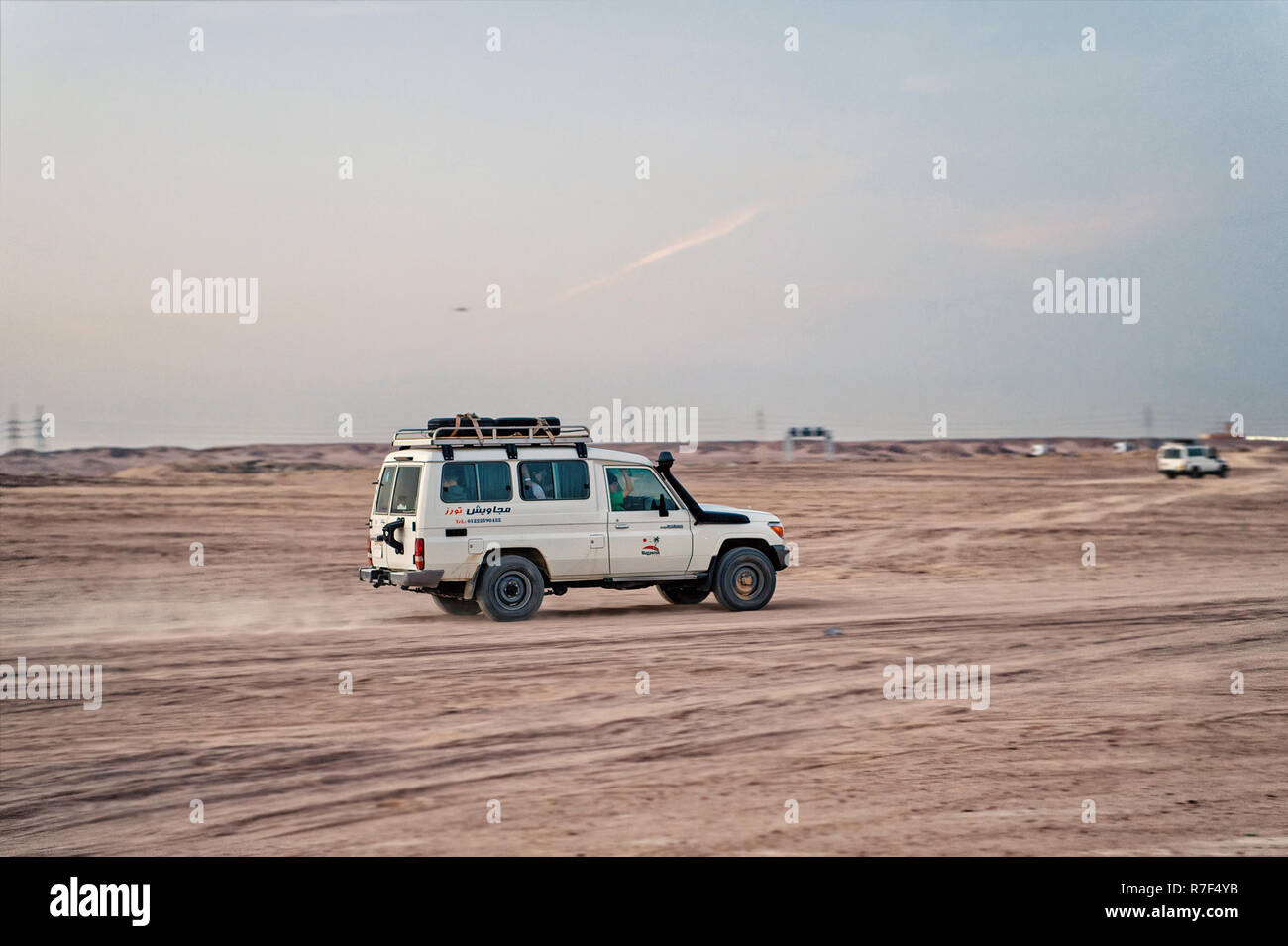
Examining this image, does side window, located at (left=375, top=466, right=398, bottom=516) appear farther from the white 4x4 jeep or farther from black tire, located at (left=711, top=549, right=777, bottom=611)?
black tire, located at (left=711, top=549, right=777, bottom=611)

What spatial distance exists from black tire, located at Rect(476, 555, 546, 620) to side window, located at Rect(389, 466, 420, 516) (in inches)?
49.7

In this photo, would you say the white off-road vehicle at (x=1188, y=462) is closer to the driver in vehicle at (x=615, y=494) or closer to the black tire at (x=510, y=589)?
the driver in vehicle at (x=615, y=494)

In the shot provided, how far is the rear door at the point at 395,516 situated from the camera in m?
15.7

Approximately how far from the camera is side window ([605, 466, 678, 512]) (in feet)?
54.6

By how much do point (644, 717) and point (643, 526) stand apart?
21.7 feet

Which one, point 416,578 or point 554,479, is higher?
point 554,479

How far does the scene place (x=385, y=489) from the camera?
16375mm

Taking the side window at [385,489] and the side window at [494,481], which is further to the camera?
the side window at [385,489]

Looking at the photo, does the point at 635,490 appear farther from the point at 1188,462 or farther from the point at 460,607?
the point at 1188,462

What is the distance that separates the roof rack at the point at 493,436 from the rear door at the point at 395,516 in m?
0.38

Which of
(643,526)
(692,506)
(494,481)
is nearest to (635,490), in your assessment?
(643,526)

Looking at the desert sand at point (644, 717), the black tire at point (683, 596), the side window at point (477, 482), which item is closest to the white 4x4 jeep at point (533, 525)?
the side window at point (477, 482)

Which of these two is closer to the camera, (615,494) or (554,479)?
(554,479)

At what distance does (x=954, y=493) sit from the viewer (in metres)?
36.8
